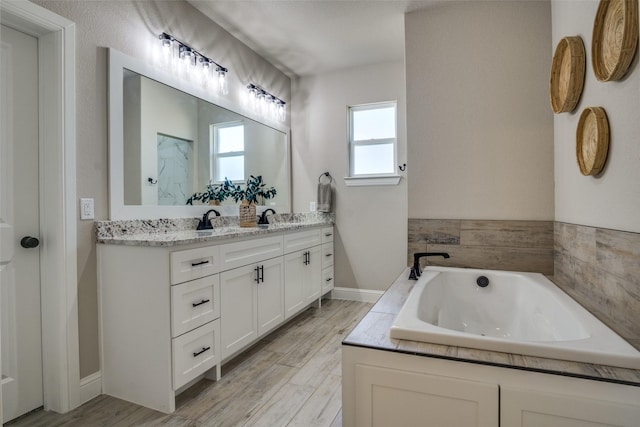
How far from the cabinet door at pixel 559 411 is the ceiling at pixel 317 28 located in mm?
2522

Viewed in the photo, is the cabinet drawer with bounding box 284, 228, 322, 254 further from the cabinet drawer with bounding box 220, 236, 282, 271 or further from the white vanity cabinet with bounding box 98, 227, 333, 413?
the white vanity cabinet with bounding box 98, 227, 333, 413

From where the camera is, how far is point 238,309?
215 cm

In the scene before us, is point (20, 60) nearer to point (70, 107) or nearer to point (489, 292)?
point (70, 107)

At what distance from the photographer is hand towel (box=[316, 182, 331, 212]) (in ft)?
12.0

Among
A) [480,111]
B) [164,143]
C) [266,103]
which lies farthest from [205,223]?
[480,111]

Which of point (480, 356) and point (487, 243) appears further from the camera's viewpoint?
point (487, 243)

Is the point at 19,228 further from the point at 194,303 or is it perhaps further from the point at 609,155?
the point at 609,155

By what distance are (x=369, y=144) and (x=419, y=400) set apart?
9.72 ft

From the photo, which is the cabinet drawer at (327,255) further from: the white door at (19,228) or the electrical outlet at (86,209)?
the white door at (19,228)

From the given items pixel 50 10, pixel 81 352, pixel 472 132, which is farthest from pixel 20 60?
pixel 472 132

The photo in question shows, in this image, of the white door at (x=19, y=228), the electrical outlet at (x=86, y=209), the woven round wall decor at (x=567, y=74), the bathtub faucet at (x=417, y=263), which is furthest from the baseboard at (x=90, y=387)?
the woven round wall decor at (x=567, y=74)

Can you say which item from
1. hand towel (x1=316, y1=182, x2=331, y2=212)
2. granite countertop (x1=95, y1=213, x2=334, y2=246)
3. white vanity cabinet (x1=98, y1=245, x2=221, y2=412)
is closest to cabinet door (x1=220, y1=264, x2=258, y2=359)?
white vanity cabinet (x1=98, y1=245, x2=221, y2=412)

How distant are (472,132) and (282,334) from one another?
6.99 ft

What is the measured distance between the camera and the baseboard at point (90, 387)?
1.75m
